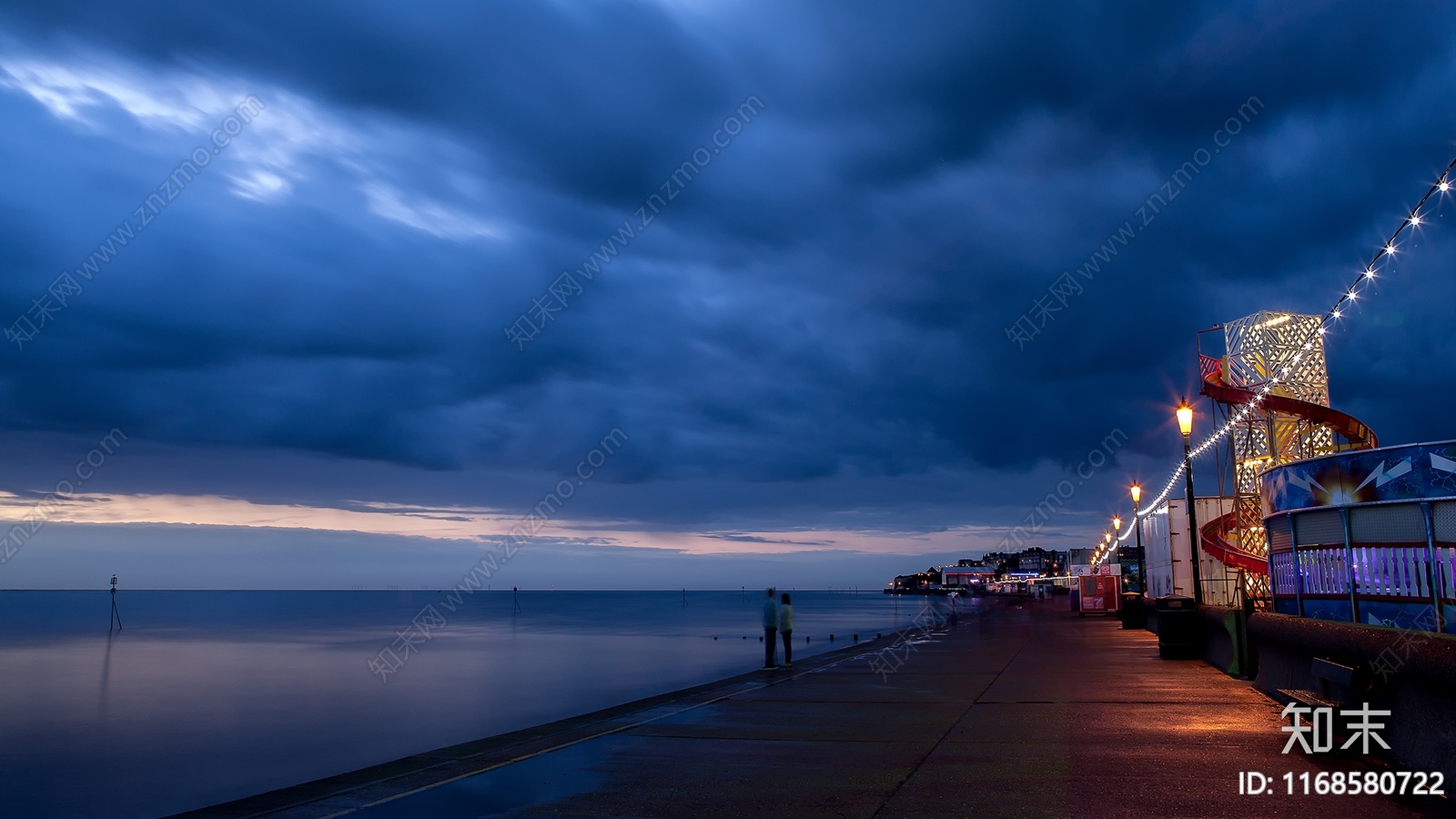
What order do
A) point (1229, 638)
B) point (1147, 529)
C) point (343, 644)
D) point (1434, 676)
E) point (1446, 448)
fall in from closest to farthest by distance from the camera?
point (1434, 676), point (1446, 448), point (1229, 638), point (1147, 529), point (343, 644)

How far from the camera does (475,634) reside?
220 feet

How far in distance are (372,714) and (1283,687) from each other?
21580mm

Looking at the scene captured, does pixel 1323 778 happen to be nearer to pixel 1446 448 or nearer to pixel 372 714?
pixel 1446 448

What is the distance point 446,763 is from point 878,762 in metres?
4.32

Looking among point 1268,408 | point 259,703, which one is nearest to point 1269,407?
point 1268,408

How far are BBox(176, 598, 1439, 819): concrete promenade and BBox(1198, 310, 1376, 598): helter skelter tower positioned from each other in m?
19.1

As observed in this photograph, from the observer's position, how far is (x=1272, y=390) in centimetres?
3181

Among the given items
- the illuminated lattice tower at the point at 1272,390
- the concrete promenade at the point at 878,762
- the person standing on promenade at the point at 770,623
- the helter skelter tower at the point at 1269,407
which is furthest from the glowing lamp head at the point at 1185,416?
the illuminated lattice tower at the point at 1272,390

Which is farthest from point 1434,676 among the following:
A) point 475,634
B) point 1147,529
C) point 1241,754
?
point 475,634

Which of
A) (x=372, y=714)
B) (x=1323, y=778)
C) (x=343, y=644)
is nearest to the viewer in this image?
(x=1323, y=778)

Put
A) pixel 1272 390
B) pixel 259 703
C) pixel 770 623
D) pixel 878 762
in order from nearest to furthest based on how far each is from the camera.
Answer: pixel 878 762 < pixel 770 623 < pixel 259 703 < pixel 1272 390

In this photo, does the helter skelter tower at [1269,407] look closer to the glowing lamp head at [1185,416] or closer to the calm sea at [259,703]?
the glowing lamp head at [1185,416]

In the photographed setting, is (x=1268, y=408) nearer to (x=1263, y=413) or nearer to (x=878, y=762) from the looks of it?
(x=1263, y=413)

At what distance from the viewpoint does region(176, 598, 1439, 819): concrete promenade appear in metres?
7.22
